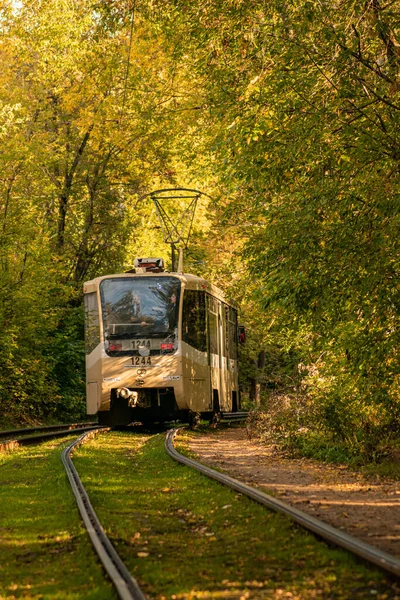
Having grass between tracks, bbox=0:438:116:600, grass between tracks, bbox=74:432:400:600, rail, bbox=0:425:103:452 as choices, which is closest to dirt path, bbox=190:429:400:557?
grass between tracks, bbox=74:432:400:600

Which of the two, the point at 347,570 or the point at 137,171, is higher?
the point at 137,171

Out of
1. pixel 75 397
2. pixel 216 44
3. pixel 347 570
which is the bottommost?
pixel 347 570

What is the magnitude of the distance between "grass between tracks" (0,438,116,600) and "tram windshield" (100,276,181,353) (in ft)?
27.2

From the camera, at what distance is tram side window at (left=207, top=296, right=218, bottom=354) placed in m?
24.8

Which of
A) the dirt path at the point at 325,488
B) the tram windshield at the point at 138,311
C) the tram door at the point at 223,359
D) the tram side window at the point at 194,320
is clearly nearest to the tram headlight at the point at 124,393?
the tram windshield at the point at 138,311

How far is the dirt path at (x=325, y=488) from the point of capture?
29.0ft

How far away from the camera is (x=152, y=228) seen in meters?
40.6

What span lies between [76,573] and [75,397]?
29.1m

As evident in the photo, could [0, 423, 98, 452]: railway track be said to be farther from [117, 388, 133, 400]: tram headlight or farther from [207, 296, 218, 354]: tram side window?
[207, 296, 218, 354]: tram side window

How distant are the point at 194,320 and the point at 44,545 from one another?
1481 centimetres

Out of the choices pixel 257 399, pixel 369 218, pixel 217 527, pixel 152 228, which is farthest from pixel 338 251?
pixel 257 399

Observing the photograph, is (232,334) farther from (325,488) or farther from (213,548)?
(213,548)

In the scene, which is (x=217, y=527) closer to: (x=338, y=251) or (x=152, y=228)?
(x=338, y=251)

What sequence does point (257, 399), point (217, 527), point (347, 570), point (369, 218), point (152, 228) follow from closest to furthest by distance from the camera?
point (347, 570) < point (217, 527) < point (369, 218) < point (152, 228) < point (257, 399)
